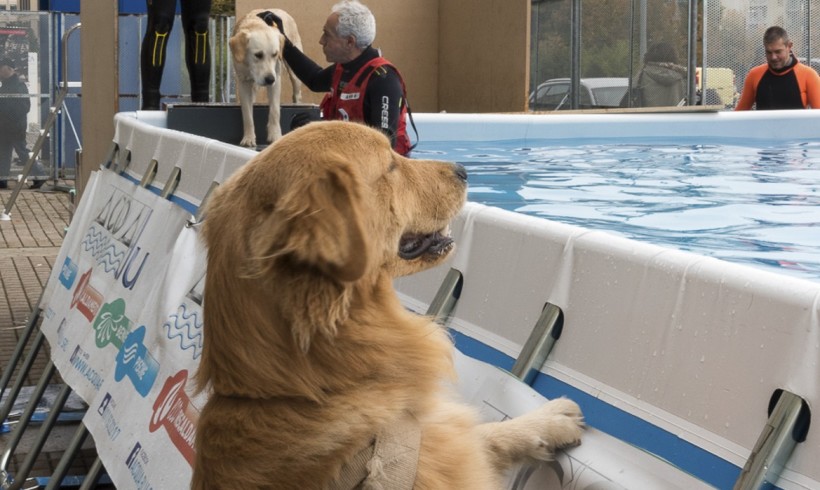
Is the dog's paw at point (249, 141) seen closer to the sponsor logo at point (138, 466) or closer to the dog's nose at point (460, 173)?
the sponsor logo at point (138, 466)

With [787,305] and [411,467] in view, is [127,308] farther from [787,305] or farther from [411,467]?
[787,305]

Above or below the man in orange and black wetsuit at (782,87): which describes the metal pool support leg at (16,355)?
below

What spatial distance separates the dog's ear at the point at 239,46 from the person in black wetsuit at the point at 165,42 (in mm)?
222

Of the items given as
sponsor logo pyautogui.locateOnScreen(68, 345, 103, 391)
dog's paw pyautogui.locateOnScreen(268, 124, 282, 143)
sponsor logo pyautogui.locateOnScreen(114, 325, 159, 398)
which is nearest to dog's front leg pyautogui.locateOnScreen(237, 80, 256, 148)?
dog's paw pyautogui.locateOnScreen(268, 124, 282, 143)

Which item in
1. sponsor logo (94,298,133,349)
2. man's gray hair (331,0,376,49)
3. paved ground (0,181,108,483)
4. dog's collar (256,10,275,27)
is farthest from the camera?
dog's collar (256,10,275,27)

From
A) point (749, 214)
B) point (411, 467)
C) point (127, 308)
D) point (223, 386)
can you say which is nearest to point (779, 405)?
point (411, 467)

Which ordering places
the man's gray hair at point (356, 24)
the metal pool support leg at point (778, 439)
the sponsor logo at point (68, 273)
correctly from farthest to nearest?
the man's gray hair at point (356, 24) → the sponsor logo at point (68, 273) → the metal pool support leg at point (778, 439)

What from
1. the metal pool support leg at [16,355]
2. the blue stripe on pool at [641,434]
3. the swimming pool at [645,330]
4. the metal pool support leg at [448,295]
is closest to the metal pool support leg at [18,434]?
the metal pool support leg at [16,355]

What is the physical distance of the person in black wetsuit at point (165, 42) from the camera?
8.83 metres

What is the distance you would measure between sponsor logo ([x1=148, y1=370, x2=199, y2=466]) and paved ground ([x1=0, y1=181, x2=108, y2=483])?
7.30 feet

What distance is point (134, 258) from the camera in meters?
4.83

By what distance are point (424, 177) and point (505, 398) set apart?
0.65 meters

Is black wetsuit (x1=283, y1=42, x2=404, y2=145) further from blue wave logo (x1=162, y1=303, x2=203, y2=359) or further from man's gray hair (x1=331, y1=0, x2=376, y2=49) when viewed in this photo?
blue wave logo (x1=162, y1=303, x2=203, y2=359)

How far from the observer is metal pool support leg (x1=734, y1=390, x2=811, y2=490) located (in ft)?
6.03
